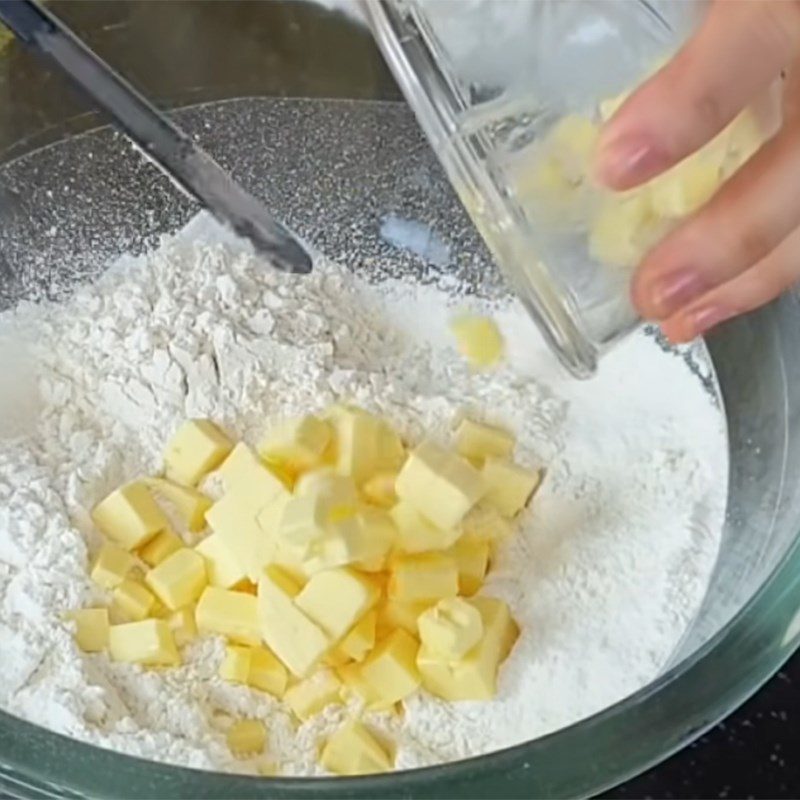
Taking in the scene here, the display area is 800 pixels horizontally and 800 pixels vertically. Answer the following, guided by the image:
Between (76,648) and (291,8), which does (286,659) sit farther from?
(291,8)

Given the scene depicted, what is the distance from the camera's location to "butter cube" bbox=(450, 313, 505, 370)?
0.91 metres

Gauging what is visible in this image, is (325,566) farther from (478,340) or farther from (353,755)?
(478,340)

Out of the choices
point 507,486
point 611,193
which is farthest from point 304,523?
point 611,193

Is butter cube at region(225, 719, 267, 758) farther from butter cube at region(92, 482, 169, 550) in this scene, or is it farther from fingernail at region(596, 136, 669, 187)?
fingernail at region(596, 136, 669, 187)

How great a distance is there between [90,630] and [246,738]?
0.10 m

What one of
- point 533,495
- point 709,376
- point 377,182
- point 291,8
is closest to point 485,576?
Answer: point 533,495

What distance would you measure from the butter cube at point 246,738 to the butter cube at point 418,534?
4.5 inches

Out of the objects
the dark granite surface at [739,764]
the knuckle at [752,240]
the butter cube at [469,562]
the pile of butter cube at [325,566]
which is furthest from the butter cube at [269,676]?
the knuckle at [752,240]

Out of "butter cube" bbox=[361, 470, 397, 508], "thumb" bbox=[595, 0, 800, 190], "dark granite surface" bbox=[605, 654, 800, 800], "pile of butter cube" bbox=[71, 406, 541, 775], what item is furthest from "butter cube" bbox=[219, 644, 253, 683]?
"thumb" bbox=[595, 0, 800, 190]

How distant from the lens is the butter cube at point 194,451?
830mm

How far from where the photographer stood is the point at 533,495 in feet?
2.73

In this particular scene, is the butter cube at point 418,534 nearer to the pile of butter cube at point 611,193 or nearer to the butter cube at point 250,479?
the butter cube at point 250,479

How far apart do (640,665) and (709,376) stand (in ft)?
0.65

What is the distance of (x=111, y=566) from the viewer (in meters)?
0.79
